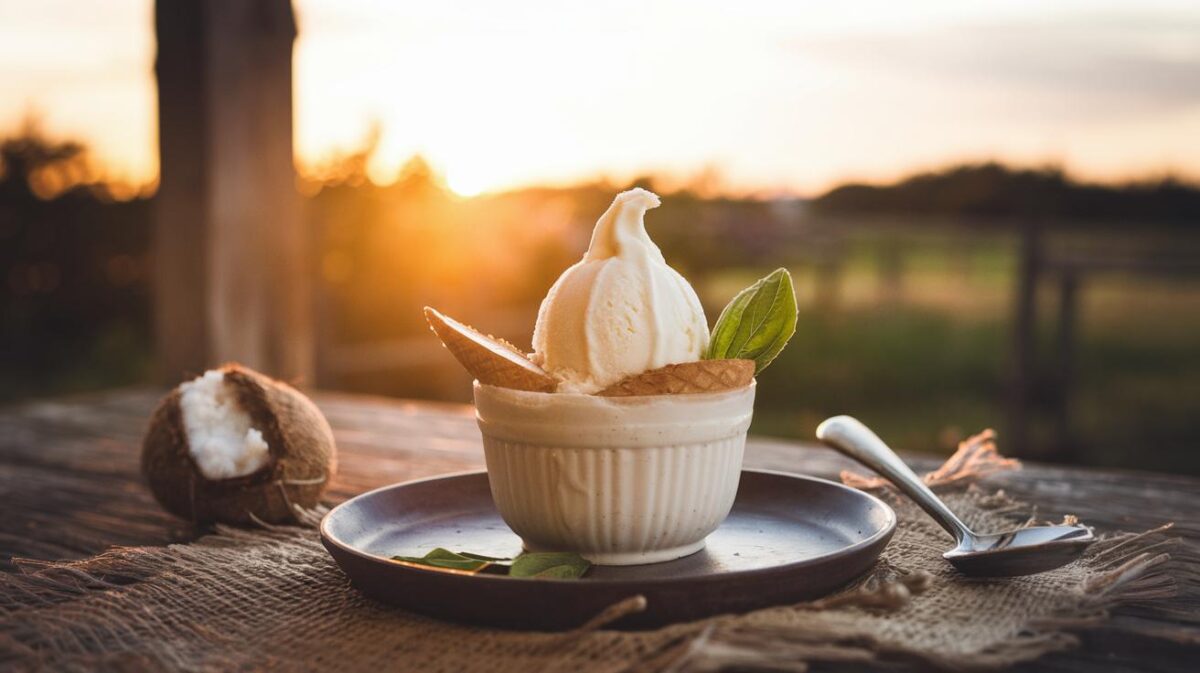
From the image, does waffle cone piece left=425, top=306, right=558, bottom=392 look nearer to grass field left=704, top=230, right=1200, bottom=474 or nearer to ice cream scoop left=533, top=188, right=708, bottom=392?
ice cream scoop left=533, top=188, right=708, bottom=392

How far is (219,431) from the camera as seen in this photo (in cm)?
176

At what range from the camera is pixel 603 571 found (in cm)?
134

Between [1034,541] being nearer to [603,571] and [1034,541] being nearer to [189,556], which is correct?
[603,571]

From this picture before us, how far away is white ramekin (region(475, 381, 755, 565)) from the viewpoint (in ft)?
4.25

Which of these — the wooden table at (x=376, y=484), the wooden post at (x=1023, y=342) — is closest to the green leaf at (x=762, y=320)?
the wooden table at (x=376, y=484)

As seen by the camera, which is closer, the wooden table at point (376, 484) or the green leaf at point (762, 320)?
the wooden table at point (376, 484)

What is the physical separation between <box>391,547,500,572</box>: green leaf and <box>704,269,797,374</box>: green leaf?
46 cm

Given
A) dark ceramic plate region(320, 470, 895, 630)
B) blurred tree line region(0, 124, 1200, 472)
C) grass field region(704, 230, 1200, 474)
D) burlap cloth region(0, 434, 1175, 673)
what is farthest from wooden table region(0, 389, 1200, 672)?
grass field region(704, 230, 1200, 474)

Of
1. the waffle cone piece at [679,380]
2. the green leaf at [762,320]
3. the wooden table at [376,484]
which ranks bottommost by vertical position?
the wooden table at [376,484]

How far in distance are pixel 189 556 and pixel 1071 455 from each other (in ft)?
18.0

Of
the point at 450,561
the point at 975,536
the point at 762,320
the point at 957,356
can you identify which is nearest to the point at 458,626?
the point at 450,561

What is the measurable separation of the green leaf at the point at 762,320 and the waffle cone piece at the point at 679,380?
0.12 m

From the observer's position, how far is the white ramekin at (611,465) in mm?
1296

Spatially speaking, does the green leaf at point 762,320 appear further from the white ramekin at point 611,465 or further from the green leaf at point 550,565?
the green leaf at point 550,565
